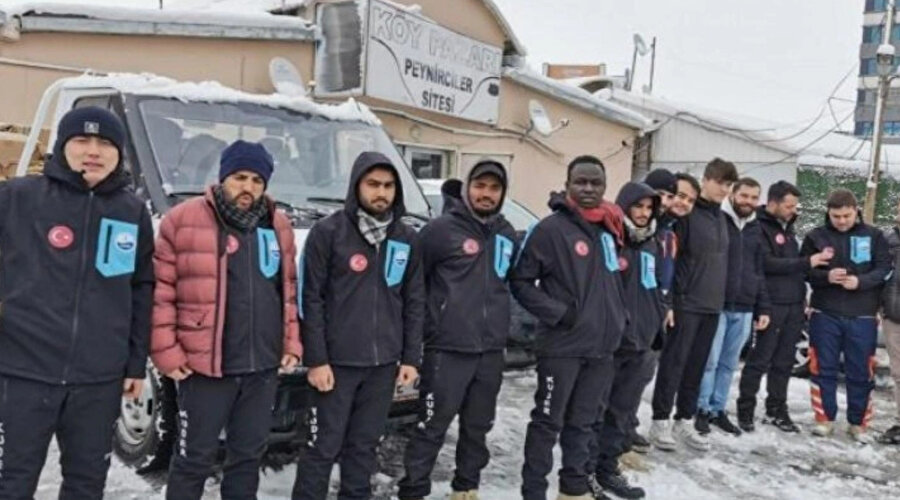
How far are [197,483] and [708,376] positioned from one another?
393 cm

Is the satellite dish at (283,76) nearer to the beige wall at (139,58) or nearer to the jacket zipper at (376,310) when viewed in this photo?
A: the beige wall at (139,58)

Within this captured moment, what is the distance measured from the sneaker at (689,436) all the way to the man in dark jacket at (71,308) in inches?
158

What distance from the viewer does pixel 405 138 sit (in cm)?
1225

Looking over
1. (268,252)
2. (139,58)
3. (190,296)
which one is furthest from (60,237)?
(139,58)

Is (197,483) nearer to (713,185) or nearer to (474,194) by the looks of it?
(474,194)

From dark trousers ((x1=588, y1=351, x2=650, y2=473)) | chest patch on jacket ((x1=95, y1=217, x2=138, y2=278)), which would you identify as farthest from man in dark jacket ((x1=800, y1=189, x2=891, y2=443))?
chest patch on jacket ((x1=95, y1=217, x2=138, y2=278))

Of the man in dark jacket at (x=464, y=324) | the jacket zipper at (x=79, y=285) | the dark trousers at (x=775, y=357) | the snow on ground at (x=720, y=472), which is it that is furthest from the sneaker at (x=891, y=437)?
the jacket zipper at (x=79, y=285)

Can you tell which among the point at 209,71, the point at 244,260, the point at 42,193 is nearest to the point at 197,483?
the point at 244,260

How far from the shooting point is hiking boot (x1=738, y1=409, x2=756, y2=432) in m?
6.34

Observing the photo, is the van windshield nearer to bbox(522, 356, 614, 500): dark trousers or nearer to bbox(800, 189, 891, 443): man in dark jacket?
bbox(522, 356, 614, 500): dark trousers

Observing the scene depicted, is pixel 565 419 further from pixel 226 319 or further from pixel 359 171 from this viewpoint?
pixel 226 319

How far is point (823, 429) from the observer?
6371 millimetres

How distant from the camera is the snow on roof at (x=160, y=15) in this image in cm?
848

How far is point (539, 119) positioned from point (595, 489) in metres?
10.5
